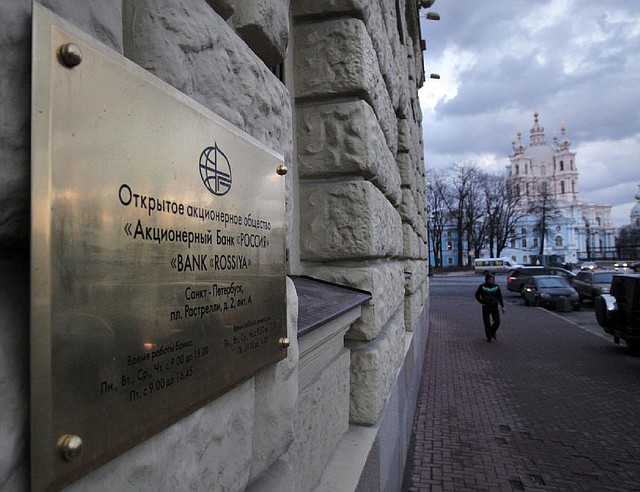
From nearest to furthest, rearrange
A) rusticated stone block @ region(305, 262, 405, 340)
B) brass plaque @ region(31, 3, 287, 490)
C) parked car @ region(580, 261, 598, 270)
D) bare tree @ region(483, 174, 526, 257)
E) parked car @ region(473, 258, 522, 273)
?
brass plaque @ region(31, 3, 287, 490) → rusticated stone block @ region(305, 262, 405, 340) → parked car @ region(580, 261, 598, 270) → parked car @ region(473, 258, 522, 273) → bare tree @ region(483, 174, 526, 257)

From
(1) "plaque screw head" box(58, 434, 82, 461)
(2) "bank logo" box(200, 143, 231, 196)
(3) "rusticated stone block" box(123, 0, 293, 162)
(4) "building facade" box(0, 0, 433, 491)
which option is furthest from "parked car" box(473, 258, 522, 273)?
(1) "plaque screw head" box(58, 434, 82, 461)

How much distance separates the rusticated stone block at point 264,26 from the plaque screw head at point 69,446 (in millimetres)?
1093

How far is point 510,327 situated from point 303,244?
11.9 m

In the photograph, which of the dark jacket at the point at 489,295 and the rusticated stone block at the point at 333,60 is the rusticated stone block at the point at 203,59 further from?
the dark jacket at the point at 489,295

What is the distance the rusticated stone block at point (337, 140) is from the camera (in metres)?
2.34

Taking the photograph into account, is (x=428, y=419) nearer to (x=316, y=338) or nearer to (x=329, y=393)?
(x=329, y=393)

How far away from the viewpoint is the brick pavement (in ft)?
12.7

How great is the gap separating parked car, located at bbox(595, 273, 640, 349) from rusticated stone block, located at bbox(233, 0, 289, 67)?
8.84m

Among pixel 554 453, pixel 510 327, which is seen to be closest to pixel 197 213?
pixel 554 453

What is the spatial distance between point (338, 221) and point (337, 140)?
46 centimetres

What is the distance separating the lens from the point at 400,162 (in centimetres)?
493

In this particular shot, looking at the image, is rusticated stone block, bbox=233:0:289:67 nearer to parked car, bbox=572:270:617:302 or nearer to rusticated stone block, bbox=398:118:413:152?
rusticated stone block, bbox=398:118:413:152

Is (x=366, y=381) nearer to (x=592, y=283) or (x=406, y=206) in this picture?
(x=406, y=206)

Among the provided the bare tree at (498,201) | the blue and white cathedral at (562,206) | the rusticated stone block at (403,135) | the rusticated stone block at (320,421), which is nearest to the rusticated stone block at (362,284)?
the rusticated stone block at (320,421)
